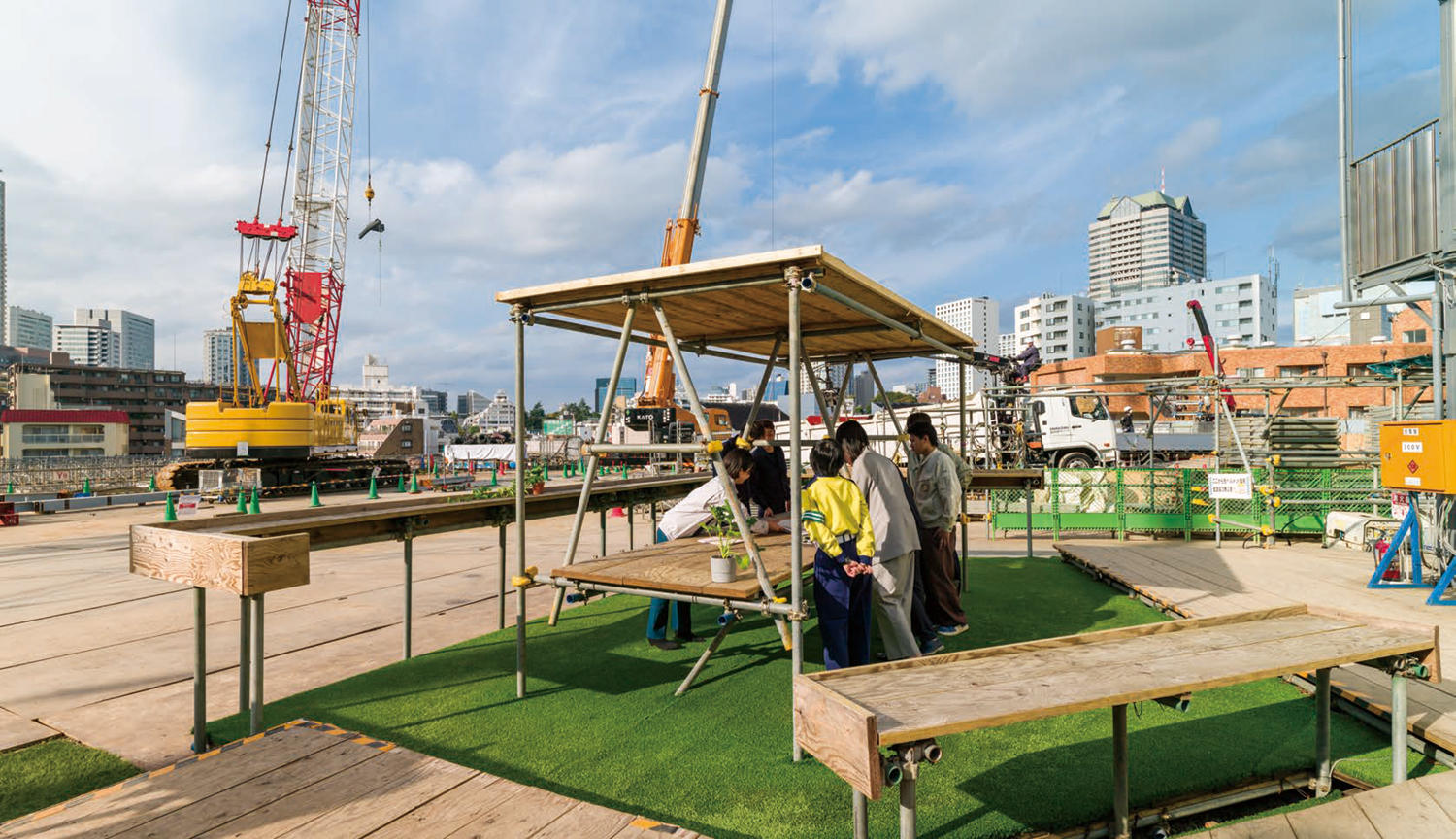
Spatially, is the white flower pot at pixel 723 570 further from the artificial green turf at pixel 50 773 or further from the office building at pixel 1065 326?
the office building at pixel 1065 326

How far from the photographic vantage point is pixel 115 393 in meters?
83.5

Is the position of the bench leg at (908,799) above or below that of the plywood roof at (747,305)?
below

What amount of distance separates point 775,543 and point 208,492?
20.0m

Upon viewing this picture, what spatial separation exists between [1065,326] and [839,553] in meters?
107

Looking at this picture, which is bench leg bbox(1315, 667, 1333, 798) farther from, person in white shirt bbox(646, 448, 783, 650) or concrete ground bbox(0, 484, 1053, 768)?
concrete ground bbox(0, 484, 1053, 768)

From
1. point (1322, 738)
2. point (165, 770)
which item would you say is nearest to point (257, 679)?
point (165, 770)

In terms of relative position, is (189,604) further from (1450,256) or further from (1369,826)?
(1450,256)

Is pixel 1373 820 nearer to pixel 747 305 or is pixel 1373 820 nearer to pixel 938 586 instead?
pixel 938 586

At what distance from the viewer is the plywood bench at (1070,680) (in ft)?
6.89

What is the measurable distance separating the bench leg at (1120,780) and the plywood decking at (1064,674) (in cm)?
27

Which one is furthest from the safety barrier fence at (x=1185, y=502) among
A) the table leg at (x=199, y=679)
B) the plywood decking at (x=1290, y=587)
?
the table leg at (x=199, y=679)

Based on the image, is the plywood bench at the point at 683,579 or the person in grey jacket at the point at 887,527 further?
the person in grey jacket at the point at 887,527

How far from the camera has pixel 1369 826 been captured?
2.49 m

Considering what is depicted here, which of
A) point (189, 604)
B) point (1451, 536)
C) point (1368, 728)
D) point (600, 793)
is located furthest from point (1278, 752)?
point (189, 604)
